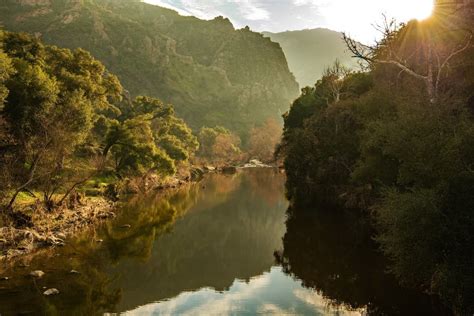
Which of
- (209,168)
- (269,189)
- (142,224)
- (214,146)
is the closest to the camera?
(142,224)

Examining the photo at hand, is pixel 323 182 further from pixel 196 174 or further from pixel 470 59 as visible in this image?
pixel 196 174

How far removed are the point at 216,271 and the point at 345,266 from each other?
30.0 ft

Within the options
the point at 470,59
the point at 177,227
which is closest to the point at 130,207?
the point at 177,227

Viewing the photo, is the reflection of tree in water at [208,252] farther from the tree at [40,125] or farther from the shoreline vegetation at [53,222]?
the tree at [40,125]

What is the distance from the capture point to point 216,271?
97.9 feet

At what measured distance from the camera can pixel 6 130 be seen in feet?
114

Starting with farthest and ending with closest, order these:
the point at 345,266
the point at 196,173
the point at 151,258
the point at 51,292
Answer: the point at 196,173 → the point at 151,258 → the point at 345,266 → the point at 51,292

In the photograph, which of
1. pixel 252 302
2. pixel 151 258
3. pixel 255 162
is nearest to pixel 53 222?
pixel 151 258

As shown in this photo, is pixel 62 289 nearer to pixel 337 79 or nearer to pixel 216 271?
pixel 216 271

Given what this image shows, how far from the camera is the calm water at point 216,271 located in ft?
73.0

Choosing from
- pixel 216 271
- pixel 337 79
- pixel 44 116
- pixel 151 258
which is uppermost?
pixel 337 79

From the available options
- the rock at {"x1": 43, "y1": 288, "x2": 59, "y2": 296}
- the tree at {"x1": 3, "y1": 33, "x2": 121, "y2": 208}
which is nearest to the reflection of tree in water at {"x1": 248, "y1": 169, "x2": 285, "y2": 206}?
the tree at {"x1": 3, "y1": 33, "x2": 121, "y2": 208}

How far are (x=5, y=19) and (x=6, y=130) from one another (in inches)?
6762

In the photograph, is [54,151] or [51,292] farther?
[54,151]
